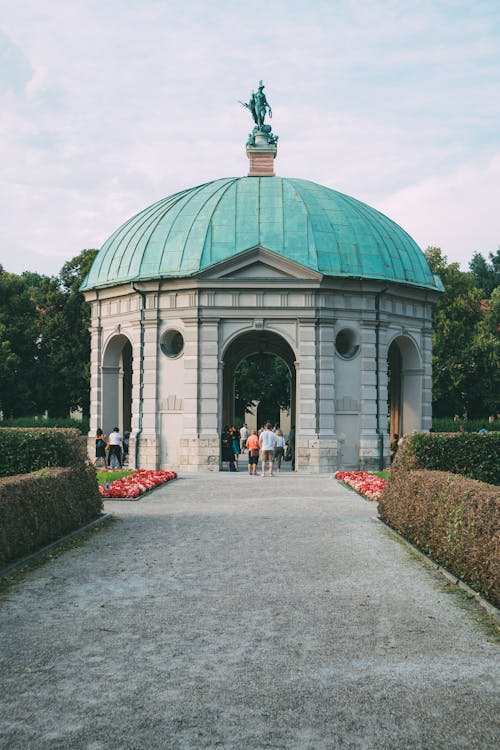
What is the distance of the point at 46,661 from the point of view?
308 inches

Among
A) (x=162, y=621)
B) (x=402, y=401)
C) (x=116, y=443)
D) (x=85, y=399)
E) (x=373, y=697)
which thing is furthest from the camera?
(x=85, y=399)

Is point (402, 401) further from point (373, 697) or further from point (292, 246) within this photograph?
point (373, 697)

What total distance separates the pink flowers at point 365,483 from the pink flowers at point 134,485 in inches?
231

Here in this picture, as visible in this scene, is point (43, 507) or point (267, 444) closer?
point (43, 507)

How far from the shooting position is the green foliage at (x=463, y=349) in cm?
5575

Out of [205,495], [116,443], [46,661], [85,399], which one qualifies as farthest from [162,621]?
[85,399]

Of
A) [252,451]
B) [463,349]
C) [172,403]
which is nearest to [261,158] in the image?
[172,403]

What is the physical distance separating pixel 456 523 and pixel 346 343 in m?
23.7

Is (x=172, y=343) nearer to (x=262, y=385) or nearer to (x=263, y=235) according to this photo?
(x=263, y=235)

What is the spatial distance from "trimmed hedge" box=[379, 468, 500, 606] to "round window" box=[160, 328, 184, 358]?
64.0ft

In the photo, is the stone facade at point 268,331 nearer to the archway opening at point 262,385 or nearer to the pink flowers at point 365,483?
the pink flowers at point 365,483

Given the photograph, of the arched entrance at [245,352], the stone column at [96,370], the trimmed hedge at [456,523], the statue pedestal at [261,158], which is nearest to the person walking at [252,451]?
the stone column at [96,370]

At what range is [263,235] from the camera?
3441 cm

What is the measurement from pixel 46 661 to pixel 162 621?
69.3 inches
